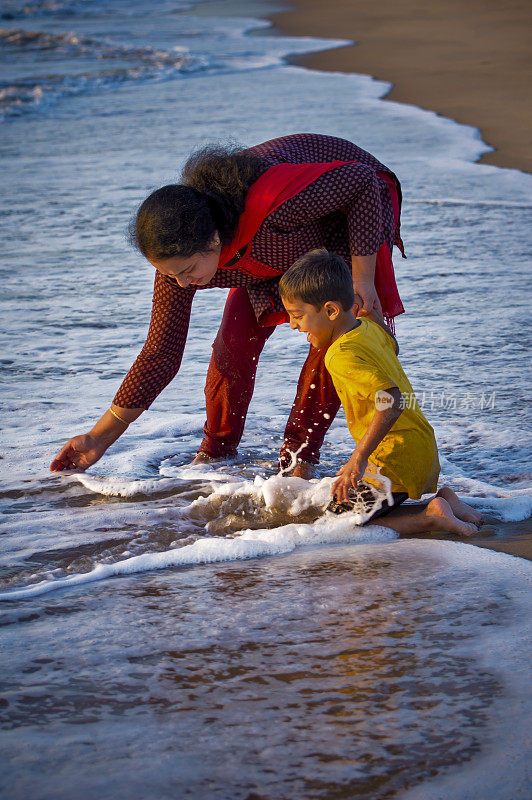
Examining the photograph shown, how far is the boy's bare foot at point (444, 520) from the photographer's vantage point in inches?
115

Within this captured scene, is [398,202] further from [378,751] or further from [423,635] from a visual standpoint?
[378,751]

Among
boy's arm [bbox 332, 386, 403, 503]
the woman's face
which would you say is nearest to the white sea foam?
boy's arm [bbox 332, 386, 403, 503]

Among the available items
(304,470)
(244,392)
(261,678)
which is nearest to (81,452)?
(244,392)

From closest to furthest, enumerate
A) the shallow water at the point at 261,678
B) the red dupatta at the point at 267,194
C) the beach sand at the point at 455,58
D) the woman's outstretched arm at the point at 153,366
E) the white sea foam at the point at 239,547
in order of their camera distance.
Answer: the shallow water at the point at 261,678 → the white sea foam at the point at 239,547 → the red dupatta at the point at 267,194 → the woman's outstretched arm at the point at 153,366 → the beach sand at the point at 455,58

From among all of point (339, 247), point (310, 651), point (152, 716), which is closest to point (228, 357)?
point (339, 247)

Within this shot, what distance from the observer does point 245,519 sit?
321cm

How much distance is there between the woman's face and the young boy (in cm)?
23

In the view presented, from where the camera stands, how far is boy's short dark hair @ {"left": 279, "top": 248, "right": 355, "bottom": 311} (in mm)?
2871

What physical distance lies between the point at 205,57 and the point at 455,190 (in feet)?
44.3

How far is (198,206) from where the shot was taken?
2.86 metres

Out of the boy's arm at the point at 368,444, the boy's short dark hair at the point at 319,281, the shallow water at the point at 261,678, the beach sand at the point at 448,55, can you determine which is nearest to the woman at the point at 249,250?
the boy's short dark hair at the point at 319,281

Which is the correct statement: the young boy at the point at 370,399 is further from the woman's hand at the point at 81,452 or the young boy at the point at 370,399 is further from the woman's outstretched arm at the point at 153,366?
the woman's hand at the point at 81,452

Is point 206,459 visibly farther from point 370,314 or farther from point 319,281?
point 319,281

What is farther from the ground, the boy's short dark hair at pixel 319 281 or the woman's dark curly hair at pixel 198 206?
the woman's dark curly hair at pixel 198 206
